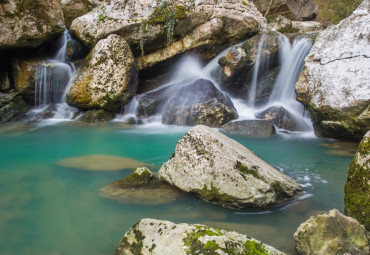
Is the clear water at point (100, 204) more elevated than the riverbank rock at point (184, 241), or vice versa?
the riverbank rock at point (184, 241)

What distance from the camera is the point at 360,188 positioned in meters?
2.59

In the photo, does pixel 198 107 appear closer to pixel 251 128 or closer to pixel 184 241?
pixel 251 128

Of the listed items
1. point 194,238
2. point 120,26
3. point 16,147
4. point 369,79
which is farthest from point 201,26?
point 194,238

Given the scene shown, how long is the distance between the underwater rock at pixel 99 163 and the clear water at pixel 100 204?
0.23 m

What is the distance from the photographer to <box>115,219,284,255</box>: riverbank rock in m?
1.97

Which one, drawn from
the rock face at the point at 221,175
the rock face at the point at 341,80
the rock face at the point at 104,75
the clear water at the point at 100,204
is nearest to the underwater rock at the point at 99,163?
the clear water at the point at 100,204

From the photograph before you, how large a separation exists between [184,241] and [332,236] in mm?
1321

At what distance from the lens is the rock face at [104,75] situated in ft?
32.8

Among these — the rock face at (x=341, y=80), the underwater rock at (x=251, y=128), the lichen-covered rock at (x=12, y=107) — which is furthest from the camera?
the lichen-covered rock at (x=12, y=107)

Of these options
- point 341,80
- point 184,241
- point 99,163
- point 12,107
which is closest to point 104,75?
point 12,107

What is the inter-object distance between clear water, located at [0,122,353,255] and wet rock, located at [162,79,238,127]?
8.33ft

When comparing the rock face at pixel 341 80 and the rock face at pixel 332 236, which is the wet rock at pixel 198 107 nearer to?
the rock face at pixel 341 80

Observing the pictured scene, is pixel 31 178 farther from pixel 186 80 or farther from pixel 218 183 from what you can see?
pixel 186 80

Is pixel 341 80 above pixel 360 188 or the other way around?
above
